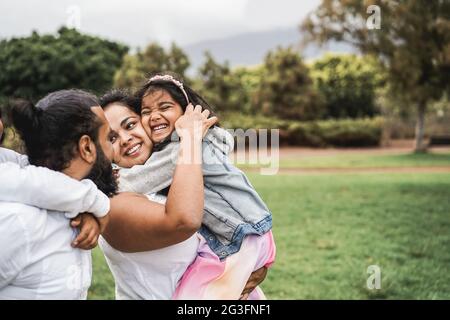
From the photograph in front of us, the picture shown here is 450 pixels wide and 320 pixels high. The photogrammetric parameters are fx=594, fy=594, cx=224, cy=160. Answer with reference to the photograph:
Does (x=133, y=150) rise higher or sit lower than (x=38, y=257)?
higher

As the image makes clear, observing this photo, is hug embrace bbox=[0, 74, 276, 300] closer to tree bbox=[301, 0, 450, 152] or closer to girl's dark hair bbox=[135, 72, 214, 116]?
girl's dark hair bbox=[135, 72, 214, 116]

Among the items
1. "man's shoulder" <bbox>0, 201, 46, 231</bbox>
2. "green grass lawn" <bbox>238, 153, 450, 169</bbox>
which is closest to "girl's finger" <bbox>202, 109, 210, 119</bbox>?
"man's shoulder" <bbox>0, 201, 46, 231</bbox>

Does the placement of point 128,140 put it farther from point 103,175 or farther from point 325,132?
point 325,132

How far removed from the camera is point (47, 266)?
134 centimetres

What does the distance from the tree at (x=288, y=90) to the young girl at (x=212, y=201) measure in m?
19.0

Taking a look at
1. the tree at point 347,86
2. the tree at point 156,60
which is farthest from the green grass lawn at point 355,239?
the tree at point 347,86

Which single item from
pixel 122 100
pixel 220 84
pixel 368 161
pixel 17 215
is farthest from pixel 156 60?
pixel 17 215

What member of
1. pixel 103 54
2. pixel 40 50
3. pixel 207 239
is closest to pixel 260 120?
pixel 103 54

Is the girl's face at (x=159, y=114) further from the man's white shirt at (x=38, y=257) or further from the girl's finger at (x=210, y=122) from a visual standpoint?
the man's white shirt at (x=38, y=257)

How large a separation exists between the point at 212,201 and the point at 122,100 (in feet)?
1.37

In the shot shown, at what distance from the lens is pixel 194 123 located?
63.9 inches

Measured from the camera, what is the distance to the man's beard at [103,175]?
146 centimetres
